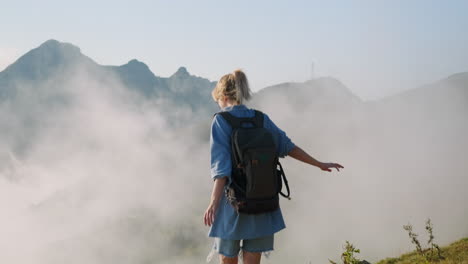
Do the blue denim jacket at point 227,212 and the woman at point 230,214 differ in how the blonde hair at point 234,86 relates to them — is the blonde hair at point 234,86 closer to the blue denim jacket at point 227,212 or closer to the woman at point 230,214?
the woman at point 230,214

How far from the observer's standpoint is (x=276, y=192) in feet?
17.9

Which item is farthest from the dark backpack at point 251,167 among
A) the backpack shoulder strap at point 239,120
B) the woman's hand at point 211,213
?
the woman's hand at point 211,213

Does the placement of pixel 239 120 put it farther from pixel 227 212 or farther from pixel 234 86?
pixel 227 212

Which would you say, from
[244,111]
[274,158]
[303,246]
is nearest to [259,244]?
[274,158]

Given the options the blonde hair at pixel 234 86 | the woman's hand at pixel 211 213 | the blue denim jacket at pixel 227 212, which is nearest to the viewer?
the woman's hand at pixel 211 213

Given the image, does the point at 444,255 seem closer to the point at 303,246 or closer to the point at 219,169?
the point at 219,169

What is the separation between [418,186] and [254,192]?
21157 centimetres

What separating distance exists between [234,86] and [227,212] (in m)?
1.48

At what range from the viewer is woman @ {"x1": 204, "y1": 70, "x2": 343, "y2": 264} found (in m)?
5.17

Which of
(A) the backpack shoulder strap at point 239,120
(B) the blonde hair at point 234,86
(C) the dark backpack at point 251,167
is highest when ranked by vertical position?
(B) the blonde hair at point 234,86

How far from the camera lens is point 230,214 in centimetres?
530

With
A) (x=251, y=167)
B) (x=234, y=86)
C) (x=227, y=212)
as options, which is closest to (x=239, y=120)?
(x=234, y=86)

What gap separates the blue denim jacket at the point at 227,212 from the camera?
204 inches

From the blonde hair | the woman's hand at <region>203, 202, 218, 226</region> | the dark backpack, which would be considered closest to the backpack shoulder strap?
the dark backpack
